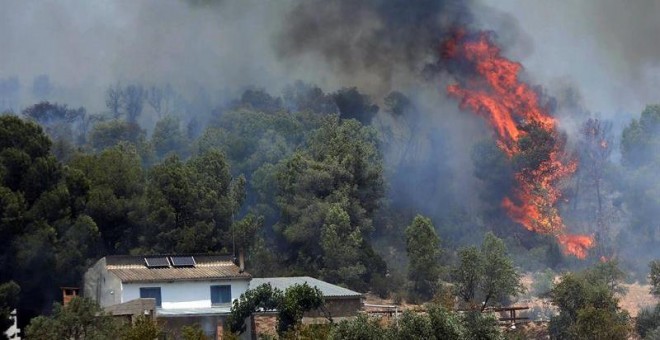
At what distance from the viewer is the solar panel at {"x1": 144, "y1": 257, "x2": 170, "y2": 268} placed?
78.0 meters

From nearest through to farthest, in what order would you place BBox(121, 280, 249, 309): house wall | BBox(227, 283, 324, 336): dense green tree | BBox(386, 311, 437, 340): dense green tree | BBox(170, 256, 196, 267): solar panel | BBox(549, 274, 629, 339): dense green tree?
BBox(386, 311, 437, 340): dense green tree → BBox(549, 274, 629, 339): dense green tree → BBox(227, 283, 324, 336): dense green tree → BBox(121, 280, 249, 309): house wall → BBox(170, 256, 196, 267): solar panel

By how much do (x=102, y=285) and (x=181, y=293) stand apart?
4.52 meters

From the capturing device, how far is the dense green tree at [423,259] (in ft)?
291

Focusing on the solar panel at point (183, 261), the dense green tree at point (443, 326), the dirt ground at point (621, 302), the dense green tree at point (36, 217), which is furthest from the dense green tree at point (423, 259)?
the dense green tree at point (443, 326)

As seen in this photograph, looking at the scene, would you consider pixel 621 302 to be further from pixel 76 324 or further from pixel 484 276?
pixel 76 324

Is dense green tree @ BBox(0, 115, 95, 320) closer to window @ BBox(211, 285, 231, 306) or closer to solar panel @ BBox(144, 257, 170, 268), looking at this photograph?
solar panel @ BBox(144, 257, 170, 268)

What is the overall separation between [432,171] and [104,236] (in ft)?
136

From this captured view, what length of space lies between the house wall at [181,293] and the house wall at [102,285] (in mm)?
658

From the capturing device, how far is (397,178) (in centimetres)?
12012

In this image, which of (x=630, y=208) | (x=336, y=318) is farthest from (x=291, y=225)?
(x=630, y=208)

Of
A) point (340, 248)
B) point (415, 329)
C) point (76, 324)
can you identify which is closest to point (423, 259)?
point (340, 248)

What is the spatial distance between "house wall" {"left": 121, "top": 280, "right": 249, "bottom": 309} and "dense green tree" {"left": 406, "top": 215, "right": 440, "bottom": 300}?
15798mm

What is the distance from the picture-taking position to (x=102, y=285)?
76.9m

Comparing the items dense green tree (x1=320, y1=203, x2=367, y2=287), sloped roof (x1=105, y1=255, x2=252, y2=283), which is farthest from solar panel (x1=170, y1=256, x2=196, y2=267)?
dense green tree (x1=320, y1=203, x2=367, y2=287)
